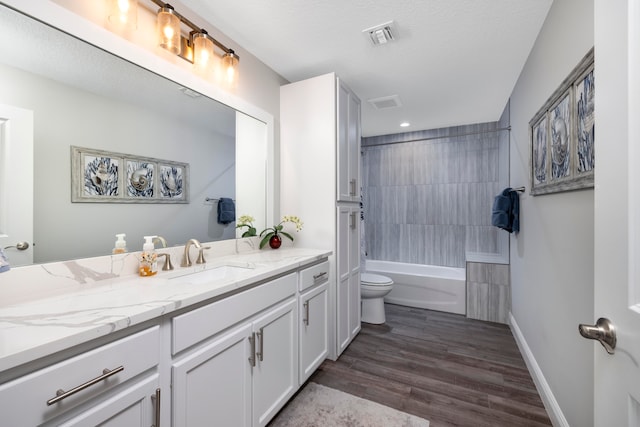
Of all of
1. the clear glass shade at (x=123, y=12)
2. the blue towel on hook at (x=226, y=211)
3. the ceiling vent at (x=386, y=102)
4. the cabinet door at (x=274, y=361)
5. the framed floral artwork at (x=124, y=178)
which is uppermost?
the ceiling vent at (x=386, y=102)

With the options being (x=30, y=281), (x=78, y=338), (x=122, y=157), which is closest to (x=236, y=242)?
(x=122, y=157)

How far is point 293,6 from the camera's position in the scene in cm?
157

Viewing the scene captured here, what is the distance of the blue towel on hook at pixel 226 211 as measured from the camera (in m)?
1.87

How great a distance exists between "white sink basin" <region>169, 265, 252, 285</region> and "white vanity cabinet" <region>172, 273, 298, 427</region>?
9.3 inches

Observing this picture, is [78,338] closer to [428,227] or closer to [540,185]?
[540,185]

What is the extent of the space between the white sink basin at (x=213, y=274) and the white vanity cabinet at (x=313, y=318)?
1.30 feet

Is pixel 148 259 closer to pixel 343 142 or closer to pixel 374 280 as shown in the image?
pixel 343 142

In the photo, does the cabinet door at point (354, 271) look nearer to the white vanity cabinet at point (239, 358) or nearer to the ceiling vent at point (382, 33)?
the white vanity cabinet at point (239, 358)

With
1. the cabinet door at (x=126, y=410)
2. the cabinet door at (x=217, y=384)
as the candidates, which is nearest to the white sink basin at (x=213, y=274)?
the cabinet door at (x=217, y=384)

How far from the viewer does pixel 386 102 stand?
2904 mm

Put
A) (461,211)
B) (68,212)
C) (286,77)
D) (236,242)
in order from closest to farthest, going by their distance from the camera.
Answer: (68,212) < (236,242) < (286,77) < (461,211)

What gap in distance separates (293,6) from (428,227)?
3.22 m

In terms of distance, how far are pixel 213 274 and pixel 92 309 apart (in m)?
0.73

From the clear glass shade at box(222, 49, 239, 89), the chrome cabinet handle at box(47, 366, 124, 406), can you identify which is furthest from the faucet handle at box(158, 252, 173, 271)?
the clear glass shade at box(222, 49, 239, 89)
